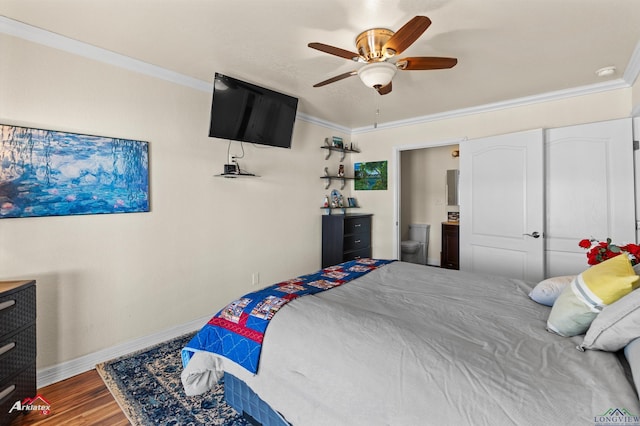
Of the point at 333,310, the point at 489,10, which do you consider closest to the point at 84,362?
the point at 333,310

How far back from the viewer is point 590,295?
49.4 inches

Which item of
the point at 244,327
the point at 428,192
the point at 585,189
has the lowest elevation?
the point at 244,327

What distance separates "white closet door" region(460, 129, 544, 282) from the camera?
3172 mm

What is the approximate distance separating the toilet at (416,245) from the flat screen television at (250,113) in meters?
3.04

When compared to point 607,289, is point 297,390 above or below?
below

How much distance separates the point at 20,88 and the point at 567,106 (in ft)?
15.7

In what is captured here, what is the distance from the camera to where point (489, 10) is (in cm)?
183

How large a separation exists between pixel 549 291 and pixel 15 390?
3.06m

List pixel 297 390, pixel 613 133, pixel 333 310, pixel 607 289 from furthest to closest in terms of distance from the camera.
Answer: pixel 613 133 < pixel 333 310 < pixel 297 390 < pixel 607 289

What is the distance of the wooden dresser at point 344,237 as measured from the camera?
4109 millimetres

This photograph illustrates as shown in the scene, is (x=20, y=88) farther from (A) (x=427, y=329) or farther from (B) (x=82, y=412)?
(A) (x=427, y=329)

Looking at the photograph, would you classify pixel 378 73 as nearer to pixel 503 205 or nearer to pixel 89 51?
pixel 89 51

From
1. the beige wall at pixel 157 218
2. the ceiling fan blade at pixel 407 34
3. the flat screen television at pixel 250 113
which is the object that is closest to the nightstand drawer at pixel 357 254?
the beige wall at pixel 157 218

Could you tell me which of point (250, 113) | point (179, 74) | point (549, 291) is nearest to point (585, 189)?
point (549, 291)
